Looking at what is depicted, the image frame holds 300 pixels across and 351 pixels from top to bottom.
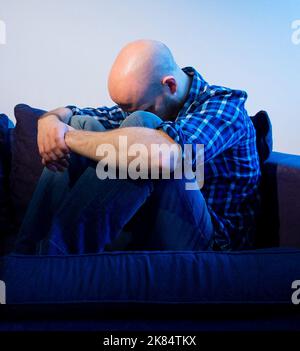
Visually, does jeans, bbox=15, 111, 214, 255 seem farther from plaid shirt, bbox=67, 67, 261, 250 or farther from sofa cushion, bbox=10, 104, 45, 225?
sofa cushion, bbox=10, 104, 45, 225

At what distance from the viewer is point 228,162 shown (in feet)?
4.28

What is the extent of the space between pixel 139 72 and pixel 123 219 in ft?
1.46

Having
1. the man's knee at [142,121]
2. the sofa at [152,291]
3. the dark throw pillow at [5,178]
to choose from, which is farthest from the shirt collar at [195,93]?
the dark throw pillow at [5,178]

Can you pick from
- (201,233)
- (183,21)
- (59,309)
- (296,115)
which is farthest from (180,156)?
(296,115)

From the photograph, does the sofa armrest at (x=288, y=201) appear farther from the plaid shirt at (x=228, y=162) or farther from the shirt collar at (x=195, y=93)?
the shirt collar at (x=195, y=93)

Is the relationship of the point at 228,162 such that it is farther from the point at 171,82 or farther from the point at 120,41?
the point at 120,41

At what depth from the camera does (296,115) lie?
2.07 m

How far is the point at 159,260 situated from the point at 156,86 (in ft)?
1.85

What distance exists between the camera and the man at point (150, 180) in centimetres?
105

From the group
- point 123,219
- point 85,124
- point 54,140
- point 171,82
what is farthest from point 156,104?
point 123,219

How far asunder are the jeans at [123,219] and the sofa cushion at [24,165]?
359 millimetres

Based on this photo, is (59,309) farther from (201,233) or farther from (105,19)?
(105,19)

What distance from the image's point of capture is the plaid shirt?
1192 mm

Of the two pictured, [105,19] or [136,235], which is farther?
[105,19]
